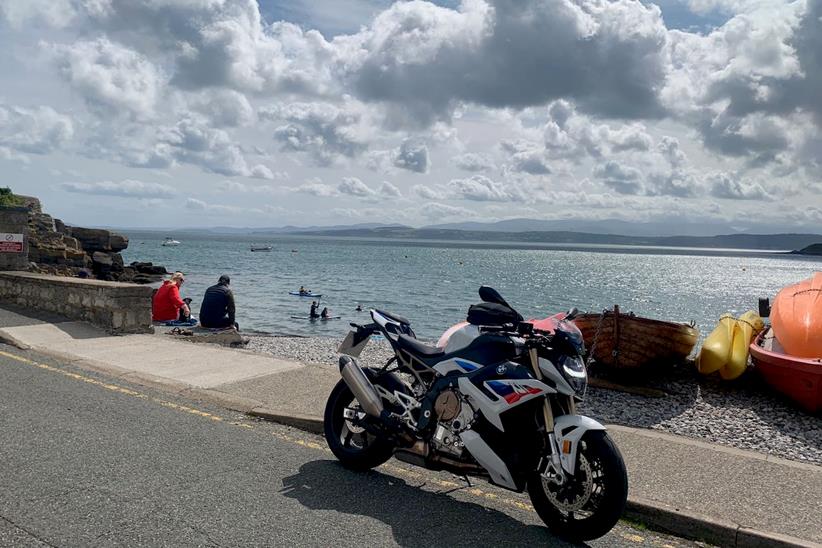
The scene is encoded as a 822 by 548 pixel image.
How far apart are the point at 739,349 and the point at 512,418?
331 inches

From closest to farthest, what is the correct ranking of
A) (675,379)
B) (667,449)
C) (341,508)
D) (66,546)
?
(66,546) → (341,508) → (667,449) → (675,379)

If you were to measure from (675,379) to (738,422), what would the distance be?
2.22 m

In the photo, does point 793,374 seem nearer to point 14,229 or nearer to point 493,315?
point 493,315

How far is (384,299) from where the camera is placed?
50.2 meters

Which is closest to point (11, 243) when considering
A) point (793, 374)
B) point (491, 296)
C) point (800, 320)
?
point (491, 296)

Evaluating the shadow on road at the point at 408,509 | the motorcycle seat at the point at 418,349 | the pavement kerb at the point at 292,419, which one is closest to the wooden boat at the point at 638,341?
the pavement kerb at the point at 292,419

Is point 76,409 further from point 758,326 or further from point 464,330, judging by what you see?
point 758,326

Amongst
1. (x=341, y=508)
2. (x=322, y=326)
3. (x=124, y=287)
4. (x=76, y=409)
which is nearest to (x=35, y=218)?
(x=322, y=326)

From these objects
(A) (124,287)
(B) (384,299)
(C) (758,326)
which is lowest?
(B) (384,299)

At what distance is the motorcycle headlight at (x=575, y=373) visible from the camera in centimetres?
448

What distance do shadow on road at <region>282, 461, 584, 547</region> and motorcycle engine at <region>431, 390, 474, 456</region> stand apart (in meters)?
0.42

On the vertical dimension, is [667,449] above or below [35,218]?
below

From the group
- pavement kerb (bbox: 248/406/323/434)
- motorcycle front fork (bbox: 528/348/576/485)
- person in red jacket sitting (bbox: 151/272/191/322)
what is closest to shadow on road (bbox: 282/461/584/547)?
motorcycle front fork (bbox: 528/348/576/485)

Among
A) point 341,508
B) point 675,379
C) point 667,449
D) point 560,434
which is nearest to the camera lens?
point 560,434
